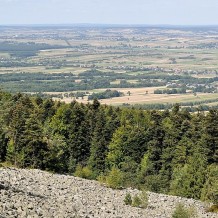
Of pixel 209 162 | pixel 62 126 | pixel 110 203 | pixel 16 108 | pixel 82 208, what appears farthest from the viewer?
pixel 62 126

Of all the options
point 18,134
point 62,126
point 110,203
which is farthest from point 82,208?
point 62,126

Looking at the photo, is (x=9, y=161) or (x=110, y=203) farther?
(x=9, y=161)

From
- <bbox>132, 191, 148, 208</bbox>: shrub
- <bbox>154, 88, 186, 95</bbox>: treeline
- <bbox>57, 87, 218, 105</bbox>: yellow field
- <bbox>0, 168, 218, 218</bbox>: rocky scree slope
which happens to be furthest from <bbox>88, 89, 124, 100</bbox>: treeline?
<bbox>132, 191, 148, 208</bbox>: shrub

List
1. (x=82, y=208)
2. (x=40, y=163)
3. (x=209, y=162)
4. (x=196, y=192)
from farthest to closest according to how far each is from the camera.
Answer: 1. (x=209, y=162)
2. (x=40, y=163)
3. (x=196, y=192)
4. (x=82, y=208)

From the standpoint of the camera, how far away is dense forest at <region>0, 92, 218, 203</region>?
62.8m

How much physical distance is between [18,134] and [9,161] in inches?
143

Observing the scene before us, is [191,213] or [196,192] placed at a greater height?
[191,213]

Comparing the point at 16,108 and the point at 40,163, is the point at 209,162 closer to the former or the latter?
the point at 40,163

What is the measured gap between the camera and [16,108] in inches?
2884

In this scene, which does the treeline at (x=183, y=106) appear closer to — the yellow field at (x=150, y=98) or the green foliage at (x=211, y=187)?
the yellow field at (x=150, y=98)

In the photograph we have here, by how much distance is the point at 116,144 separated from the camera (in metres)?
74.5

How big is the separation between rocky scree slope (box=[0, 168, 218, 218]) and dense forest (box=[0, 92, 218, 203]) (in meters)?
6.01

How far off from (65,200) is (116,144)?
35.1 meters

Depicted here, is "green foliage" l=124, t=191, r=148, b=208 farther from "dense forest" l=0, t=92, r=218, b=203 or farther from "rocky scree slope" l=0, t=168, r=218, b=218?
"dense forest" l=0, t=92, r=218, b=203
